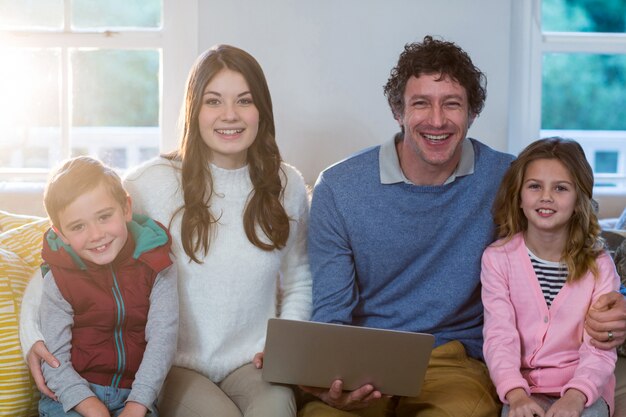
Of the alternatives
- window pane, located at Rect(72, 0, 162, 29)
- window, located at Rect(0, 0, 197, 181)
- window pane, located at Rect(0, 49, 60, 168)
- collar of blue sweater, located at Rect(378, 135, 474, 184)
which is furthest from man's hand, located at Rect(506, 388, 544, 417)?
window pane, located at Rect(0, 49, 60, 168)

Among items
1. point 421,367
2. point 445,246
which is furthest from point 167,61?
point 421,367

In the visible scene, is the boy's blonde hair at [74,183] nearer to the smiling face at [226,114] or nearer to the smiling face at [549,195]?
the smiling face at [226,114]

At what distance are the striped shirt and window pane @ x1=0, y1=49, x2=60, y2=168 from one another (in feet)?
5.82

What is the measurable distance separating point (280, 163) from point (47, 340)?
0.72 metres

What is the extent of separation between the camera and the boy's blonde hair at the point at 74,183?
5.91ft

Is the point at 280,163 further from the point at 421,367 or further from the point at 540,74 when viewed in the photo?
the point at 540,74

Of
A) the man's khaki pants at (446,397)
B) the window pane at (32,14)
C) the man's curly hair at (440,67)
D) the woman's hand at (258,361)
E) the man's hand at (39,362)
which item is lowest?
the man's khaki pants at (446,397)

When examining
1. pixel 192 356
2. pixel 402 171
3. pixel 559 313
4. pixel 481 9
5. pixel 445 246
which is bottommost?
pixel 192 356

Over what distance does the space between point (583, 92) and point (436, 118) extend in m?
1.30

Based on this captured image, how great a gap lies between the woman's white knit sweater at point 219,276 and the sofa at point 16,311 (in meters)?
0.28

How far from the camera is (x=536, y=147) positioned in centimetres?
197

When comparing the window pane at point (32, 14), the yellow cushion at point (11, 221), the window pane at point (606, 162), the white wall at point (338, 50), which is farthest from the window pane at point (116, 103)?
the window pane at point (606, 162)

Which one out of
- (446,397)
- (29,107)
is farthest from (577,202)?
(29,107)

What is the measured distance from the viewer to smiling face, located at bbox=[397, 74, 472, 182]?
201 centimetres
